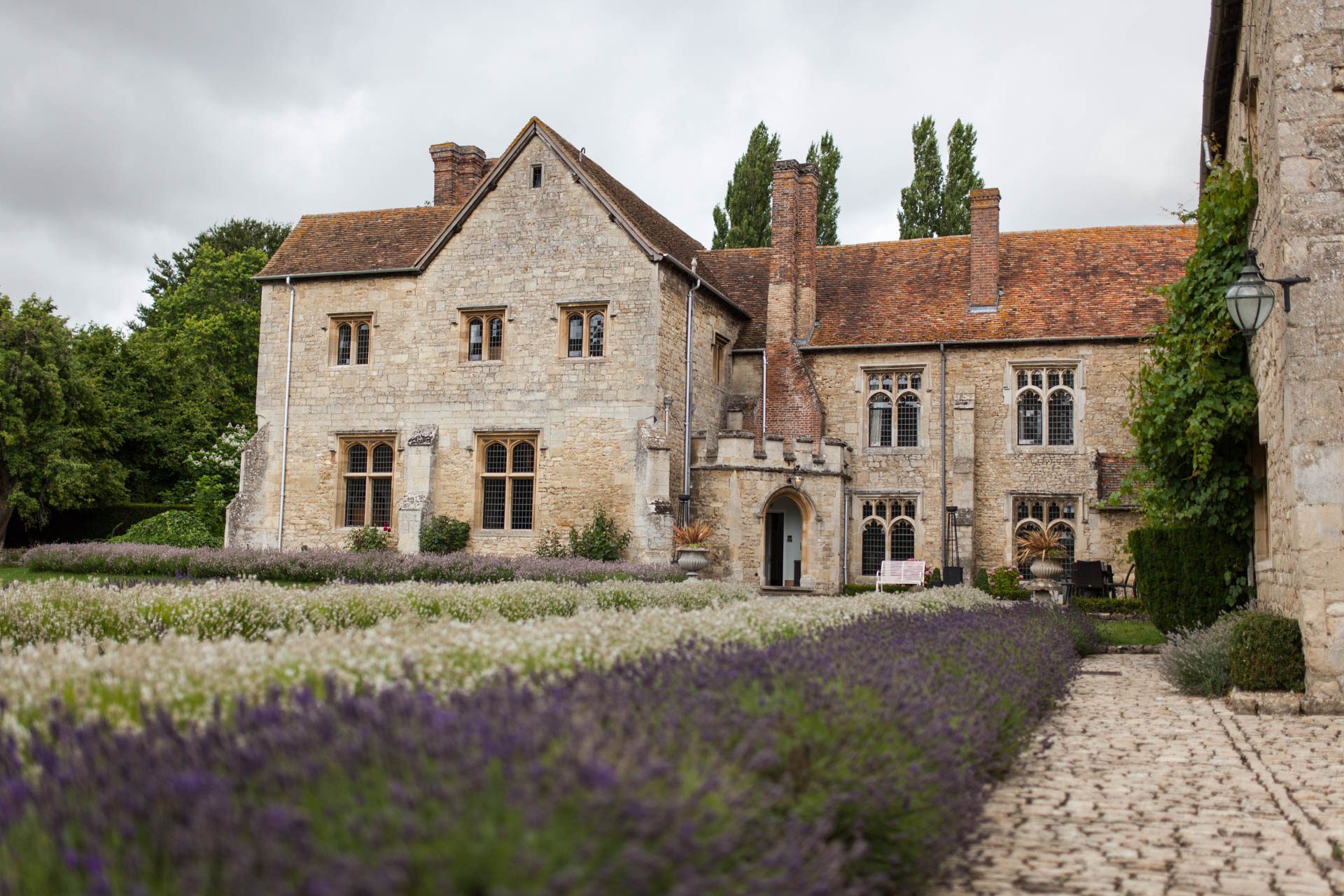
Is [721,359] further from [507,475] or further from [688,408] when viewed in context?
[507,475]

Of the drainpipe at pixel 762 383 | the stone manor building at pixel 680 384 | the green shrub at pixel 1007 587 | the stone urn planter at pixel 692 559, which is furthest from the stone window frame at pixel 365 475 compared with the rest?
the green shrub at pixel 1007 587

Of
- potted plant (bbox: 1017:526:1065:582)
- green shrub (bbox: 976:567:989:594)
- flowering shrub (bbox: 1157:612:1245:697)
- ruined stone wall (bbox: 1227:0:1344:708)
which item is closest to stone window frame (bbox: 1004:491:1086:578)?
potted plant (bbox: 1017:526:1065:582)

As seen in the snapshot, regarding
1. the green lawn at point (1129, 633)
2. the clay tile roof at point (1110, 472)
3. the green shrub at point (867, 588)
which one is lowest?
the green lawn at point (1129, 633)

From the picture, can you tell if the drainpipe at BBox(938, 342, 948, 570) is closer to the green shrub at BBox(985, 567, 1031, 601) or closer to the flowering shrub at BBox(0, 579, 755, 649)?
the green shrub at BBox(985, 567, 1031, 601)

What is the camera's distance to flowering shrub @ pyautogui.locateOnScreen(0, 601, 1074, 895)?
2.26m

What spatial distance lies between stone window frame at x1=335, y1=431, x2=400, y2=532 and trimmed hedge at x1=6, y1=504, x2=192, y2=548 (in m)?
10.1

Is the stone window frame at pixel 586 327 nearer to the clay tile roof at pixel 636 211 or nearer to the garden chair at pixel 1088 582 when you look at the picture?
the clay tile roof at pixel 636 211

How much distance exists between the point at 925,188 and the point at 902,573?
21.4m

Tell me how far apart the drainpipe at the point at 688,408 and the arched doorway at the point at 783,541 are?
122 inches

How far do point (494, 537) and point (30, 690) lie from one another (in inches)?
774

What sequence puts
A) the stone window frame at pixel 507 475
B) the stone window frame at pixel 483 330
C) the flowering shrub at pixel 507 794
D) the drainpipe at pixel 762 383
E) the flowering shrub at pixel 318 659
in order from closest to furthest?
the flowering shrub at pixel 507 794, the flowering shrub at pixel 318 659, the stone window frame at pixel 507 475, the stone window frame at pixel 483 330, the drainpipe at pixel 762 383

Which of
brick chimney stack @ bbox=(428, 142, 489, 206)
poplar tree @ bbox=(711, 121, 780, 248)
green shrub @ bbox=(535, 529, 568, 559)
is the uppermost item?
poplar tree @ bbox=(711, 121, 780, 248)

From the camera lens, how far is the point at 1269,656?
9.62 m

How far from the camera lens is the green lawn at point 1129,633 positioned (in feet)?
51.4
